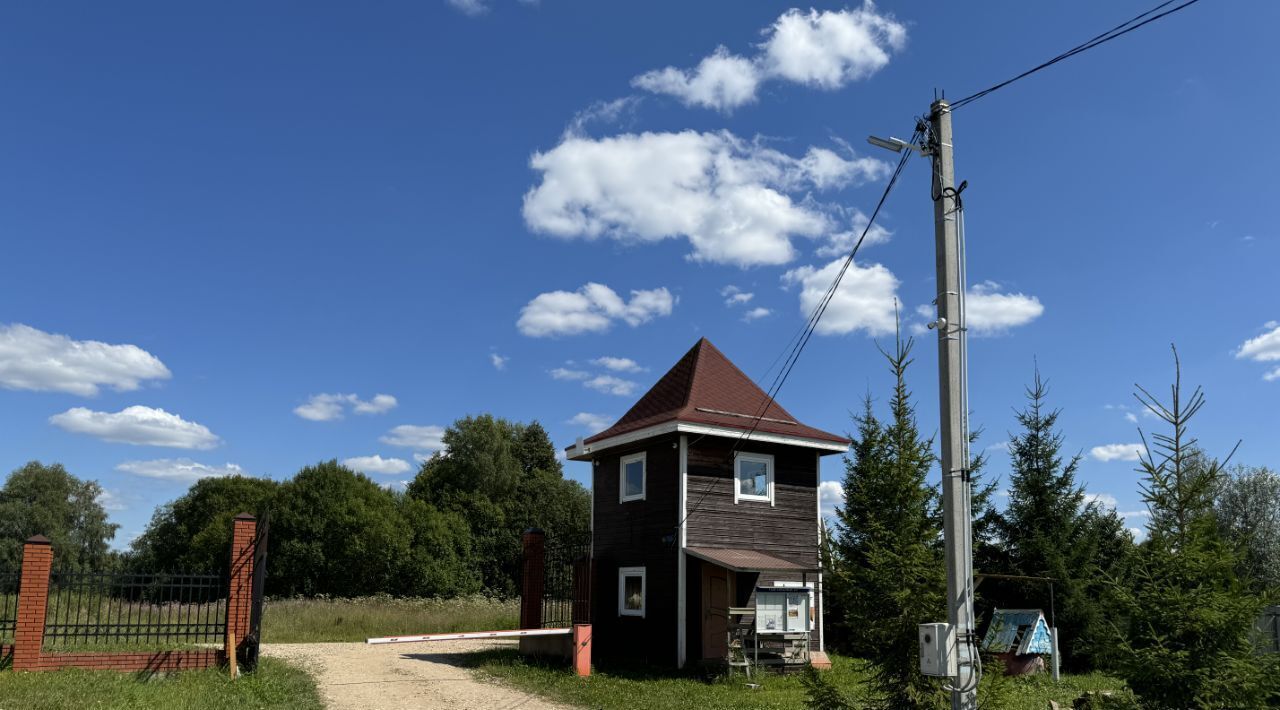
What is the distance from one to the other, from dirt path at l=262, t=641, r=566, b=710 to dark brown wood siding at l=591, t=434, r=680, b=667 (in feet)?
11.7

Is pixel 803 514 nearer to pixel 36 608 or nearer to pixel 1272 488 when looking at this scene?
pixel 36 608

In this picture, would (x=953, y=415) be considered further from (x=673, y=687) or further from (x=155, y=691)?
(x=155, y=691)

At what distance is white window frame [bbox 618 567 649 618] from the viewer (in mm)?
21516

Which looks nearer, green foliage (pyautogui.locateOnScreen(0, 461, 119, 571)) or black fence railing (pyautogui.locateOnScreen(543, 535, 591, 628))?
black fence railing (pyautogui.locateOnScreen(543, 535, 591, 628))

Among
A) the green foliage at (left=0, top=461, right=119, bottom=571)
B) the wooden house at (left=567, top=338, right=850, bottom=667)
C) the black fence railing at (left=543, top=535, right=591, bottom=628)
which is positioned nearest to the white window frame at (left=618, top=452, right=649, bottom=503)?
the wooden house at (left=567, top=338, right=850, bottom=667)

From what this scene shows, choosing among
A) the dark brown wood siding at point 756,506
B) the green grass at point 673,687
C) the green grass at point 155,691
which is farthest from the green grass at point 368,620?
the dark brown wood siding at point 756,506

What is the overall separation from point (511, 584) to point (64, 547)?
102 feet

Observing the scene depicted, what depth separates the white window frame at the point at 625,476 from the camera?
2206cm

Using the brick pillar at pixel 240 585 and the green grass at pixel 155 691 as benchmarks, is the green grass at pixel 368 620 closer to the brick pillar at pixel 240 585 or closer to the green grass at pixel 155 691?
the brick pillar at pixel 240 585

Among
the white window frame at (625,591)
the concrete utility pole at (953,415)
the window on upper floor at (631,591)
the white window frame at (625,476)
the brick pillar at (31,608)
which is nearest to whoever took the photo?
the concrete utility pole at (953,415)

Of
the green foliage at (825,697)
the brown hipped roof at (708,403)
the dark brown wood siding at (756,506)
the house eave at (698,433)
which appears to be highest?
the brown hipped roof at (708,403)

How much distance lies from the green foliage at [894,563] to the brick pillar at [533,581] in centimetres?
1143

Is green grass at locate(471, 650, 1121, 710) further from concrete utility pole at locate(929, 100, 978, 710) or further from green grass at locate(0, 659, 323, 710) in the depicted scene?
concrete utility pole at locate(929, 100, 978, 710)

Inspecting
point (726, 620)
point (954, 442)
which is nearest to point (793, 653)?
point (726, 620)
